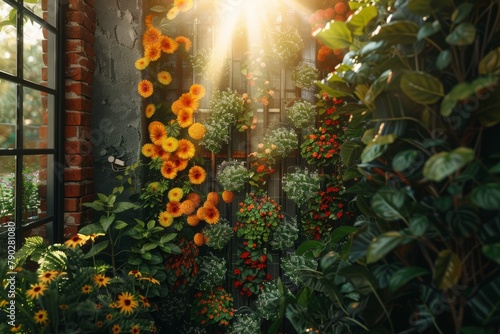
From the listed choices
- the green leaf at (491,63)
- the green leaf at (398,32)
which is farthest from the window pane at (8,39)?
the green leaf at (491,63)

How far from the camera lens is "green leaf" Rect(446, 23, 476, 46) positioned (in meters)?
0.83

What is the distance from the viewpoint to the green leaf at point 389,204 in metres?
0.92

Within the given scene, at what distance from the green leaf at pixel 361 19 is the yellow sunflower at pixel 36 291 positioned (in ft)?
4.40

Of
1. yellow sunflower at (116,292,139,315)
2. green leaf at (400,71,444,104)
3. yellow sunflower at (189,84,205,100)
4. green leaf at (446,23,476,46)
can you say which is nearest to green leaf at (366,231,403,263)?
green leaf at (400,71,444,104)

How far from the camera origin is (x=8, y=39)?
1.85 metres

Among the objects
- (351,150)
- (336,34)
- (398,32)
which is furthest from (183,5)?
(398,32)

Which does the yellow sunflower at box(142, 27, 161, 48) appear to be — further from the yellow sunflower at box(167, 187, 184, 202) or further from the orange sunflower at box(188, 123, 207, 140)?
the yellow sunflower at box(167, 187, 184, 202)

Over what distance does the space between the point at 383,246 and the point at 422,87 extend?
36cm

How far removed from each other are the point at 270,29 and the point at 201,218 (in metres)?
1.23

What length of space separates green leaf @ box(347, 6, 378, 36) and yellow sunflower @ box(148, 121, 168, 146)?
1620 millimetres

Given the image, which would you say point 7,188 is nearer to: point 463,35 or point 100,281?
point 100,281

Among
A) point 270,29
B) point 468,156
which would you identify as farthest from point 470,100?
point 270,29

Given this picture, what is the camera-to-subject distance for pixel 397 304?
1085 mm

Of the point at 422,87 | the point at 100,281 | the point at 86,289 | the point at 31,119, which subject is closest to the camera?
the point at 422,87
